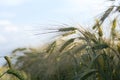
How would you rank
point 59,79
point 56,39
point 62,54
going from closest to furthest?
point 56,39, point 62,54, point 59,79

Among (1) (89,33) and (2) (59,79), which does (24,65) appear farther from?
(1) (89,33)

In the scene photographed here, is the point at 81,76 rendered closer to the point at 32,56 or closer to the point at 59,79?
the point at 59,79

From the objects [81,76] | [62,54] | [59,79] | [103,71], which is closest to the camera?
[81,76]

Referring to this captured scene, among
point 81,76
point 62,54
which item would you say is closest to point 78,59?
point 62,54

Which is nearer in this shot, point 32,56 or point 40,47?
point 32,56

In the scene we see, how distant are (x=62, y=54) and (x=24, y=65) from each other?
A: 1734mm

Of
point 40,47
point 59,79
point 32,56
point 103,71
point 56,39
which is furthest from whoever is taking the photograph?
point 40,47

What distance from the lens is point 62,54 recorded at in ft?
19.5

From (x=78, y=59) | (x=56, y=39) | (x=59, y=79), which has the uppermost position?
(x=56, y=39)

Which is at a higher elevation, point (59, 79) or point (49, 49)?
point (49, 49)

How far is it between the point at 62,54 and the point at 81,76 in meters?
1.11

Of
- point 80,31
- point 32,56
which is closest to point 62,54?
point 80,31

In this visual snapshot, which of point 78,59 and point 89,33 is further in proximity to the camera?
point 78,59

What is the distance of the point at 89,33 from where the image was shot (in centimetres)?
533
